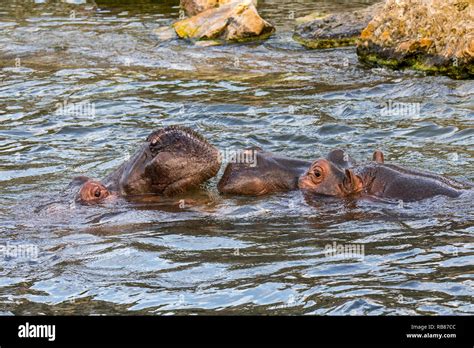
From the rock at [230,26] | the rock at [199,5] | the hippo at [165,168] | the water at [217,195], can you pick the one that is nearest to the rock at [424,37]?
the water at [217,195]

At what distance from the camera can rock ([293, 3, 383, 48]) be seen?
667 inches

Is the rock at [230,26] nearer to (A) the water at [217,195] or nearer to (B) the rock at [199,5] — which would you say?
(A) the water at [217,195]

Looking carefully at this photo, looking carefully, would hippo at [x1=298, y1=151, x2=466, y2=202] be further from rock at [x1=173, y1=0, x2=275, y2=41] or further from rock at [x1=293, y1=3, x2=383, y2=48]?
rock at [x1=173, y1=0, x2=275, y2=41]

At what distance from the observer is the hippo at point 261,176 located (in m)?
8.08

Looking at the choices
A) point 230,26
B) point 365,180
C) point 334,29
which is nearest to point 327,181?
point 365,180

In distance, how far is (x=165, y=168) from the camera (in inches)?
316

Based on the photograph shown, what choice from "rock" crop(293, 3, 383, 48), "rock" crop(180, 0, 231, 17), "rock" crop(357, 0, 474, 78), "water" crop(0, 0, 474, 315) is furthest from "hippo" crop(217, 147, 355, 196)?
"rock" crop(180, 0, 231, 17)

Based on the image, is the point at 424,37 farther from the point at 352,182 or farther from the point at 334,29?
the point at 352,182

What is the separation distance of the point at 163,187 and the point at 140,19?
514 inches

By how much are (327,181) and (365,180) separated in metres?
0.31

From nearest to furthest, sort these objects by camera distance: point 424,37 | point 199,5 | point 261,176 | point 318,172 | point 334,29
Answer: point 318,172
point 261,176
point 424,37
point 334,29
point 199,5

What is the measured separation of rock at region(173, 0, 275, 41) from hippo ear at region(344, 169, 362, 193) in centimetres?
1012

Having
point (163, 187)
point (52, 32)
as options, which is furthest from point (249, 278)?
point (52, 32)

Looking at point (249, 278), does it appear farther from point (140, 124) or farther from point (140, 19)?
point (140, 19)
